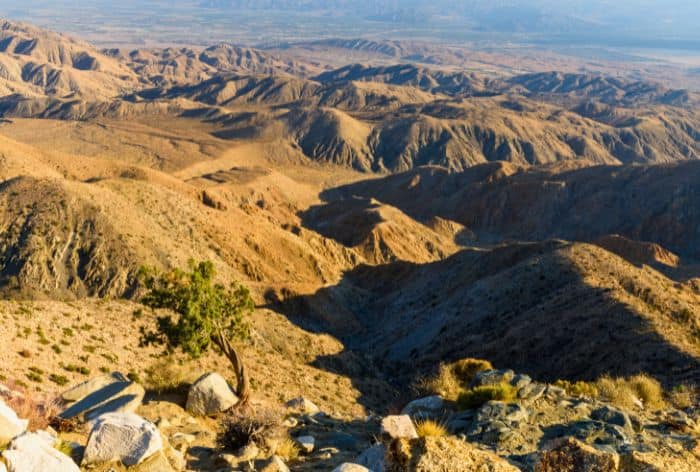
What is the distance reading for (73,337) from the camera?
2528 cm

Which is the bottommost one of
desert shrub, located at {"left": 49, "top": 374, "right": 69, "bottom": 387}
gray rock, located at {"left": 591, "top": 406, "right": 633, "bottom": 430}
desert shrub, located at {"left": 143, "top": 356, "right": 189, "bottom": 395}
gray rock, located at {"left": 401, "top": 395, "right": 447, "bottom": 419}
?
desert shrub, located at {"left": 49, "top": 374, "right": 69, "bottom": 387}

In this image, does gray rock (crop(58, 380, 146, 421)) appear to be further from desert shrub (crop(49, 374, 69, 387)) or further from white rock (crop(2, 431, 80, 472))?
desert shrub (crop(49, 374, 69, 387))

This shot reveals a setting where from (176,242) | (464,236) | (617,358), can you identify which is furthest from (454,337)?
(464,236)

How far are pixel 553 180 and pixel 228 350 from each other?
98.4 metres

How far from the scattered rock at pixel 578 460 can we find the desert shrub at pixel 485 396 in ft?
19.3

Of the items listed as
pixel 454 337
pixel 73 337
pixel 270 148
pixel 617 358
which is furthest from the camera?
pixel 270 148

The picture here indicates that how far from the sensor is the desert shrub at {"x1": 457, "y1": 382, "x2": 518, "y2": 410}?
1561 centimetres

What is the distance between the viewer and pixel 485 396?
15.7 meters

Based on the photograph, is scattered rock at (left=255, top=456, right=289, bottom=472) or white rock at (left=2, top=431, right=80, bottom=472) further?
scattered rock at (left=255, top=456, right=289, bottom=472)

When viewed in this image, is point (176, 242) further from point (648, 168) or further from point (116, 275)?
point (648, 168)

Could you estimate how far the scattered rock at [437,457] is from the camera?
8.78m

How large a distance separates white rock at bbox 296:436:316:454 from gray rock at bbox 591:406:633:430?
7.03 m

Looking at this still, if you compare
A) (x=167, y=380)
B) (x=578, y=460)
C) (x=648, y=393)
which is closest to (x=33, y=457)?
(x=578, y=460)

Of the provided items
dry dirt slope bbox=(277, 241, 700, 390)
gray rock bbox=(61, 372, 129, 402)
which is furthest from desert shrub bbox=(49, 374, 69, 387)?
dry dirt slope bbox=(277, 241, 700, 390)
